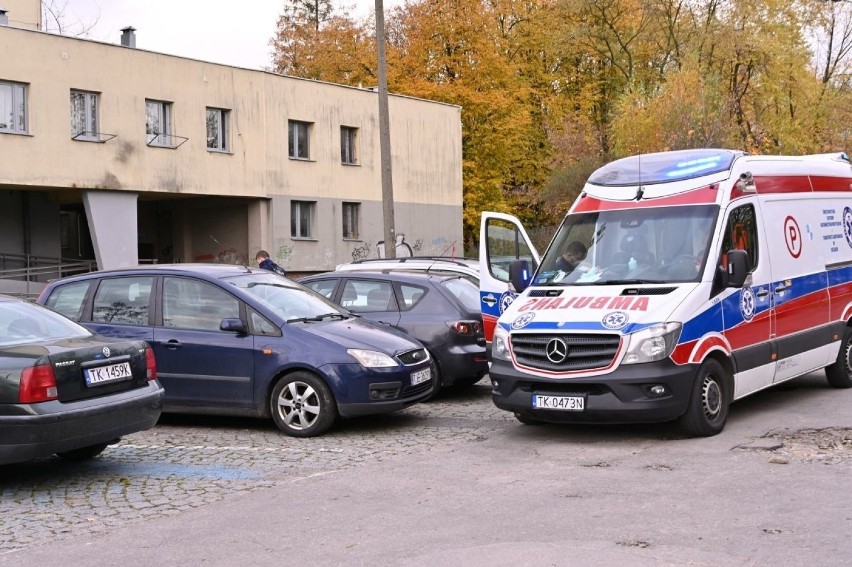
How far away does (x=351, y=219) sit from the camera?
40.1 m

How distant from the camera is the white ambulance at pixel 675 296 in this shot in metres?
8.80

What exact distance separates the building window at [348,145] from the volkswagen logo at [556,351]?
102 feet

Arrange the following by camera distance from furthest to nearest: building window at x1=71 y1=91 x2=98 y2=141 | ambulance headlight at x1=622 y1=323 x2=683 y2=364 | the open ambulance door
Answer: building window at x1=71 y1=91 x2=98 y2=141 < the open ambulance door < ambulance headlight at x1=622 y1=323 x2=683 y2=364

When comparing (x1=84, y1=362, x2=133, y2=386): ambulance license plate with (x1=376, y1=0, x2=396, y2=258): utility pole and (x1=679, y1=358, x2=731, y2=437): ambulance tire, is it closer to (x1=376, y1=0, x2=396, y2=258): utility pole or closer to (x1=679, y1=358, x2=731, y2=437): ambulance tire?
(x1=679, y1=358, x2=731, y2=437): ambulance tire

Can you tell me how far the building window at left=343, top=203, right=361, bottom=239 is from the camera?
131 ft

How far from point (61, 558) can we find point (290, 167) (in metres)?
31.9

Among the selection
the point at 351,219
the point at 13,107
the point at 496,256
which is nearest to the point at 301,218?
the point at 351,219

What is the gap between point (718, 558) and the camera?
5.45m

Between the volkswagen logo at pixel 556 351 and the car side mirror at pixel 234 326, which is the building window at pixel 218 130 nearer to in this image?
→ the car side mirror at pixel 234 326

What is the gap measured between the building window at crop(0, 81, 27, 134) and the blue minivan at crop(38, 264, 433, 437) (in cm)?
1985

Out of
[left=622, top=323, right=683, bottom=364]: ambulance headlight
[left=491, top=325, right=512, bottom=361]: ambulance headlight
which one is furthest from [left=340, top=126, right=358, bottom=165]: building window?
[left=622, top=323, right=683, bottom=364]: ambulance headlight

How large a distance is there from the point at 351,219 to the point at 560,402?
31582 millimetres

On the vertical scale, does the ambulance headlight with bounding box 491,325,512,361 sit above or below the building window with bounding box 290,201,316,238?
below

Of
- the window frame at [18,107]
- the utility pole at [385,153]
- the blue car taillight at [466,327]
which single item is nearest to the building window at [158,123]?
the window frame at [18,107]
